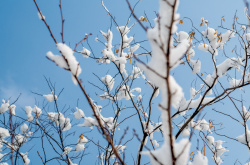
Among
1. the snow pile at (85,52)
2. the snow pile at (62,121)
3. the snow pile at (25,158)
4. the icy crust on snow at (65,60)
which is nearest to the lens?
the icy crust on snow at (65,60)

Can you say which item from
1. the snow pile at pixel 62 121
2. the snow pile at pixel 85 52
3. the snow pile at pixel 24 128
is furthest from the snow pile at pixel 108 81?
the snow pile at pixel 24 128

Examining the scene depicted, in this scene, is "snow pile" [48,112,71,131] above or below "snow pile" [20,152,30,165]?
above

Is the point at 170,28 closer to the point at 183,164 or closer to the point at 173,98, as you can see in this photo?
the point at 173,98

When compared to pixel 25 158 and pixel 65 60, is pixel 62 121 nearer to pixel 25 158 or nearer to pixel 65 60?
pixel 25 158

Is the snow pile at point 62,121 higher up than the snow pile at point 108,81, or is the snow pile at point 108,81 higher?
the snow pile at point 108,81

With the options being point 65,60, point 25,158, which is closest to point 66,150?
point 25,158

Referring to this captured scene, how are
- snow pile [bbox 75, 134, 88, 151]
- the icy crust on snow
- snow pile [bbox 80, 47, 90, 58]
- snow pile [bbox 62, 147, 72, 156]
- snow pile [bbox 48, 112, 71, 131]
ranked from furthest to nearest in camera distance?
snow pile [bbox 48, 112, 71, 131] → snow pile [bbox 75, 134, 88, 151] → snow pile [bbox 80, 47, 90, 58] → snow pile [bbox 62, 147, 72, 156] → the icy crust on snow

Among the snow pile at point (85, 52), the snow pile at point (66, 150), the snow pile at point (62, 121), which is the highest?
the snow pile at point (85, 52)

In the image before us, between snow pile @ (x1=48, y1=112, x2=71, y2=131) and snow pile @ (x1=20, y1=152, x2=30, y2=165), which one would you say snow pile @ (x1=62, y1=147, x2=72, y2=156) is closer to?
snow pile @ (x1=48, y1=112, x2=71, y2=131)

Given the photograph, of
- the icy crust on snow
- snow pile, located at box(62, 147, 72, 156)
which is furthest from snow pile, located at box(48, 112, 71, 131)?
the icy crust on snow

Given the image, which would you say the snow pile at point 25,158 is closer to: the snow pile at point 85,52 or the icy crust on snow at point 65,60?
the snow pile at point 85,52

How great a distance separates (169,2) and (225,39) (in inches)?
132

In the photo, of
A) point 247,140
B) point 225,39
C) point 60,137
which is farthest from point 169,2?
point 60,137

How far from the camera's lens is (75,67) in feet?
3.35
